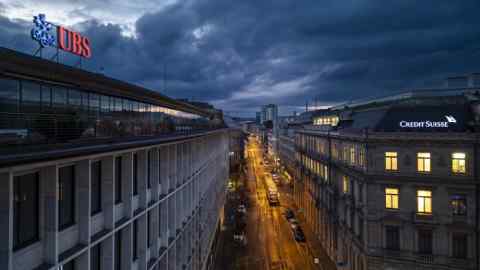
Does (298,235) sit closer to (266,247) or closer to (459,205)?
(266,247)

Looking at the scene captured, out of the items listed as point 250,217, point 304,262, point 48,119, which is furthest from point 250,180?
point 48,119

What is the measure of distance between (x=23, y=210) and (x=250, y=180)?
5055 inches

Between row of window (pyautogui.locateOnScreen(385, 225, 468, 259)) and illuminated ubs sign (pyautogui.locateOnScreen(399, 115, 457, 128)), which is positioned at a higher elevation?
illuminated ubs sign (pyautogui.locateOnScreen(399, 115, 457, 128))

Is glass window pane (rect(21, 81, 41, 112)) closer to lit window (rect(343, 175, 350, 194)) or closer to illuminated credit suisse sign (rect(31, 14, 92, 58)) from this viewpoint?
illuminated credit suisse sign (rect(31, 14, 92, 58))

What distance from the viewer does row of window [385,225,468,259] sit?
3506 centimetres

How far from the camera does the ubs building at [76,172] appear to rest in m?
10.8

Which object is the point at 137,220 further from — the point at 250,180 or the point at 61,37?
the point at 250,180

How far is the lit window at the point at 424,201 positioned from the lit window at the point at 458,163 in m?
3.82

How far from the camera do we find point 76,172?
45.3ft

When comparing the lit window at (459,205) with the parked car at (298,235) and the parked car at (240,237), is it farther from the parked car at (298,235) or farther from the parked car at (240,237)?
the parked car at (240,237)

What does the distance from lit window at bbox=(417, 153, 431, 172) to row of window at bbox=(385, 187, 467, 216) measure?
249cm

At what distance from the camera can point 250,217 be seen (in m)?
82.1

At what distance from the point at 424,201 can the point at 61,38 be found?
39942 millimetres

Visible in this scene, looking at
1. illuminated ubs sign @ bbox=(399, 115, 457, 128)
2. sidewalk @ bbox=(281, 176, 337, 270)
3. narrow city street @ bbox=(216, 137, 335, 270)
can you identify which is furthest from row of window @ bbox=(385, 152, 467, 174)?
narrow city street @ bbox=(216, 137, 335, 270)
